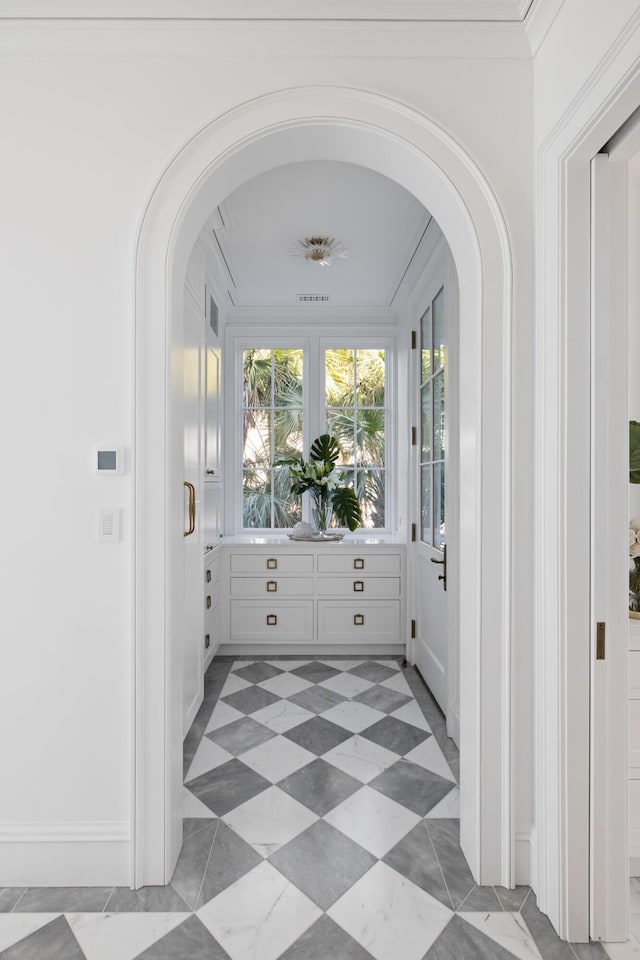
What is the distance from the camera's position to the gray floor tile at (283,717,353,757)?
8.24ft

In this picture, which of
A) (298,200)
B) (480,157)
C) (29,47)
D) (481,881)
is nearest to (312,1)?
(480,157)

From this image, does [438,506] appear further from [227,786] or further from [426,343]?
[227,786]

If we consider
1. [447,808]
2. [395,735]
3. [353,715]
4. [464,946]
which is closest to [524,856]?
[464,946]

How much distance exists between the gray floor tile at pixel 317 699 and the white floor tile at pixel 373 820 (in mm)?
782

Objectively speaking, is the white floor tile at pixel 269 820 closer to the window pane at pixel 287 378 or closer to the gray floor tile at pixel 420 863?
the gray floor tile at pixel 420 863

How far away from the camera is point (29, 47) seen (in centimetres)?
168

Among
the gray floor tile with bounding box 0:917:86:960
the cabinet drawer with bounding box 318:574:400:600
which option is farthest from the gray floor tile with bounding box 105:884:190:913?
the cabinet drawer with bounding box 318:574:400:600

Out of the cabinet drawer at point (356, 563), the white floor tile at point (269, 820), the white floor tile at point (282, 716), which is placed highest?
the cabinet drawer at point (356, 563)

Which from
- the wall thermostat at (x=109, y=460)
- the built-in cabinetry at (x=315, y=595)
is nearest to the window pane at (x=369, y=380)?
the built-in cabinetry at (x=315, y=595)

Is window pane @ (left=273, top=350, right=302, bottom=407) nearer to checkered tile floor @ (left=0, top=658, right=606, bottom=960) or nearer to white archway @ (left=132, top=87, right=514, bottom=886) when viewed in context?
checkered tile floor @ (left=0, top=658, right=606, bottom=960)

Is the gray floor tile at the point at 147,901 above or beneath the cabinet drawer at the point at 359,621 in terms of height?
beneath

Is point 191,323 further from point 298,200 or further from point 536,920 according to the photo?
point 536,920

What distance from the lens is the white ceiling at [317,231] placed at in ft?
8.43

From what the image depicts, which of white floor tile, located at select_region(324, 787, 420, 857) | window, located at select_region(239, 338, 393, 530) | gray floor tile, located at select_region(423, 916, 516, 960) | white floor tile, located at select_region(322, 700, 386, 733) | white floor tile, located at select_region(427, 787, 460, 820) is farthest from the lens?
window, located at select_region(239, 338, 393, 530)
